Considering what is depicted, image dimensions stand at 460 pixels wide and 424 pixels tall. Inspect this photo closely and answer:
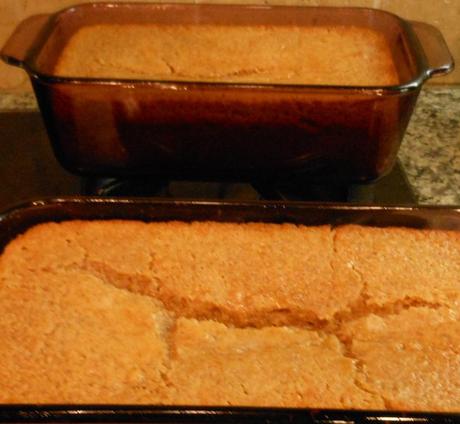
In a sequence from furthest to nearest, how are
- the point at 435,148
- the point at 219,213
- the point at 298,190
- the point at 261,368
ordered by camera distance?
the point at 435,148 → the point at 298,190 → the point at 219,213 → the point at 261,368

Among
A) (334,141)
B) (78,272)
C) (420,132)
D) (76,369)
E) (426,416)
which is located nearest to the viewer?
(426,416)

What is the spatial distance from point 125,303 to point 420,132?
109 cm

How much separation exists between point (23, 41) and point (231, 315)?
71 centimetres

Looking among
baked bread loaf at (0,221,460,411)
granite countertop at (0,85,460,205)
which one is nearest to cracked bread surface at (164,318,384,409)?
baked bread loaf at (0,221,460,411)

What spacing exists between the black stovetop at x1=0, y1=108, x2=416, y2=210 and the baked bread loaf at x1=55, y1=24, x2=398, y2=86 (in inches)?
9.3

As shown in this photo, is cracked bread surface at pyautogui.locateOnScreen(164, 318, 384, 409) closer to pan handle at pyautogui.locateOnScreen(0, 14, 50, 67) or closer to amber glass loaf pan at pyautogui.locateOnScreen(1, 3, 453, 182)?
amber glass loaf pan at pyautogui.locateOnScreen(1, 3, 453, 182)

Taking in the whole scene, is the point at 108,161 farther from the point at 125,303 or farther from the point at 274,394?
the point at 274,394

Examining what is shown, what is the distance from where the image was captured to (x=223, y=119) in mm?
1092

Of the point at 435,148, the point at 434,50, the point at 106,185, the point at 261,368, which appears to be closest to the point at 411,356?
the point at 261,368

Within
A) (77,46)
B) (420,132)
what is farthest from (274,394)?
(420,132)

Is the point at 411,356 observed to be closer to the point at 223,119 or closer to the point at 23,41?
the point at 223,119

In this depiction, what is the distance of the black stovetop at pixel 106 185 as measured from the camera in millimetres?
1300

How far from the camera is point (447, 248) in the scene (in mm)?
920

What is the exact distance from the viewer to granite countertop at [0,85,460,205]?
4.65 ft
